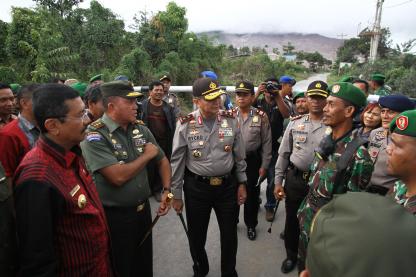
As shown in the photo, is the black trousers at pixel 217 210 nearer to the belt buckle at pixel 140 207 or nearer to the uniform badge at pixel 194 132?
the uniform badge at pixel 194 132

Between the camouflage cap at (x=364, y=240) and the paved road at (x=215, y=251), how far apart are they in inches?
103

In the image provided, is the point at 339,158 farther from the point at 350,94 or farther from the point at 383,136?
the point at 383,136

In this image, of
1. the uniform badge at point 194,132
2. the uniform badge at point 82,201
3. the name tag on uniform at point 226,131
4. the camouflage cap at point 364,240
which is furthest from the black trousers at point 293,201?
the camouflage cap at point 364,240

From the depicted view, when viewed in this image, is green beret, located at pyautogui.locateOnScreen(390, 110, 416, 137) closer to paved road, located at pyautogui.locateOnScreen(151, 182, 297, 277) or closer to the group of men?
the group of men

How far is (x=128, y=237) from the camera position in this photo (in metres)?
2.30

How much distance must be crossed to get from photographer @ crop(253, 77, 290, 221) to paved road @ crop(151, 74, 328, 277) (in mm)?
307

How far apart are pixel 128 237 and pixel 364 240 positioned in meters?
1.97

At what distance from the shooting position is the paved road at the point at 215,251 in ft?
10.3

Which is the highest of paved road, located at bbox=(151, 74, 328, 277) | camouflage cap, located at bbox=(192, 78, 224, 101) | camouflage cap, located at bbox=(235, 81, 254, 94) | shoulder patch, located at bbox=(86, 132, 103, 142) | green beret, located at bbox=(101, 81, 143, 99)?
green beret, located at bbox=(101, 81, 143, 99)

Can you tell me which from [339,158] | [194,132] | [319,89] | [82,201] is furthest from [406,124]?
[82,201]

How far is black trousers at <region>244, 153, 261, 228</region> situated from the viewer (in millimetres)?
3723

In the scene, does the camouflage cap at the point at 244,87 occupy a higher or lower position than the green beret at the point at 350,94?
lower

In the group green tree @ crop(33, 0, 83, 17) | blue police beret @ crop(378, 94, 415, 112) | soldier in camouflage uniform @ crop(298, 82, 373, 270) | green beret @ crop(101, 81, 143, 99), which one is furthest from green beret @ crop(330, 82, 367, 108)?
green tree @ crop(33, 0, 83, 17)

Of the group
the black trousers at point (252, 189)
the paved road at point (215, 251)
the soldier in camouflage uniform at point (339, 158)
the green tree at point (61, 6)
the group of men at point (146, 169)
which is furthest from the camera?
the green tree at point (61, 6)
